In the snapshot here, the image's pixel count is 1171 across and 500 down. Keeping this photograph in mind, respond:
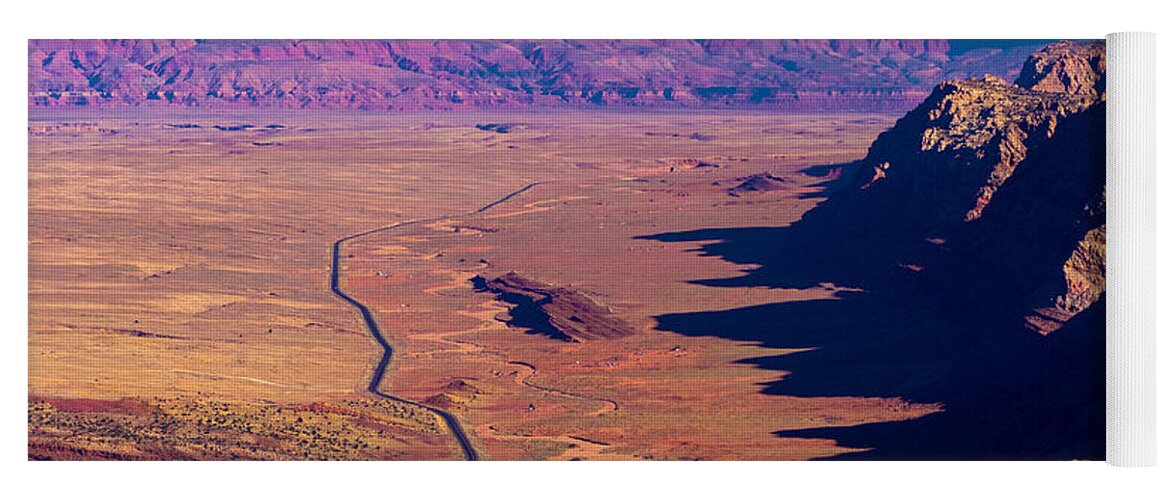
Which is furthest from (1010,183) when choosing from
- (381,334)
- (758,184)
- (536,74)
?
(758,184)

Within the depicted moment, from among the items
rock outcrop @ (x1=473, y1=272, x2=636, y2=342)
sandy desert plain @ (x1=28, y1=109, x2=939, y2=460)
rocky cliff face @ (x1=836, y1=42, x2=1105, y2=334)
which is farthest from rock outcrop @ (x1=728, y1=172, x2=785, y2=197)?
rock outcrop @ (x1=473, y1=272, x2=636, y2=342)

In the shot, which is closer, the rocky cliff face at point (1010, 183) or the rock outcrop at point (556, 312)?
the rocky cliff face at point (1010, 183)

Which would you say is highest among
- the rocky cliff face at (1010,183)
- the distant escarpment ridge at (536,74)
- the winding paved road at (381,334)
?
the distant escarpment ridge at (536,74)

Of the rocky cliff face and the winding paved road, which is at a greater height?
the rocky cliff face

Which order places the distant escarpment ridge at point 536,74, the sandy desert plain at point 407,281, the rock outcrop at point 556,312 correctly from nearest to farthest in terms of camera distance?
1. the sandy desert plain at point 407,281
2. the rock outcrop at point 556,312
3. the distant escarpment ridge at point 536,74

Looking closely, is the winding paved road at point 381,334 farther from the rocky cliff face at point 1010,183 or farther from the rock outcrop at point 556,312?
the rocky cliff face at point 1010,183

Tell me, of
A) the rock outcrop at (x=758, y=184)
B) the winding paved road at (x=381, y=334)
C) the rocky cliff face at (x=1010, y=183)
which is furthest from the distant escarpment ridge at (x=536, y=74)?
the winding paved road at (x=381, y=334)

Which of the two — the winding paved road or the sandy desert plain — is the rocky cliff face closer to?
the sandy desert plain

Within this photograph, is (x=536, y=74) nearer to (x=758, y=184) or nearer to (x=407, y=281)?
(x=407, y=281)
